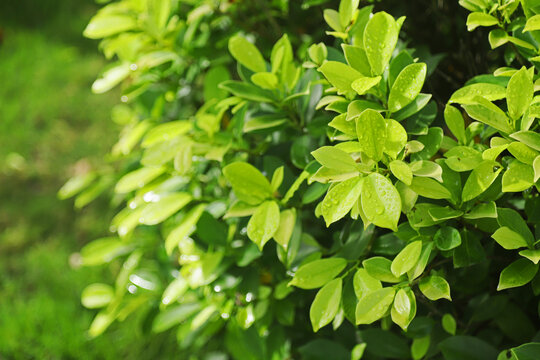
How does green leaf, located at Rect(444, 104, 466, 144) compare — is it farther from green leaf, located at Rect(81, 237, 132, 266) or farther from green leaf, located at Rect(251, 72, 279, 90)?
green leaf, located at Rect(81, 237, 132, 266)

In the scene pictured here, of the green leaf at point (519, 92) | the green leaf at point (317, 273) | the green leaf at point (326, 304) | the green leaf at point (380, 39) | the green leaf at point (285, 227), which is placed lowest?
the green leaf at point (326, 304)

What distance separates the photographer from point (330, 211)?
2.64ft

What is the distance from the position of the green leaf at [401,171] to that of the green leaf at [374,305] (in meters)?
0.20

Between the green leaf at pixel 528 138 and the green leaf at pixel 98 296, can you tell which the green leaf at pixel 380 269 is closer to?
the green leaf at pixel 528 138

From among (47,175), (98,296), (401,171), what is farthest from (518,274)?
(47,175)

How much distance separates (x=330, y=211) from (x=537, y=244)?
40 centimetres

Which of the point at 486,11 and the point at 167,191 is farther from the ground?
the point at 486,11

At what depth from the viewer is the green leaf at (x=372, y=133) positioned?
794mm

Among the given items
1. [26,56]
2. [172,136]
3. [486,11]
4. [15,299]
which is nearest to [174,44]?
[172,136]

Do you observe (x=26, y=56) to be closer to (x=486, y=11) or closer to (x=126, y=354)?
(x=126, y=354)

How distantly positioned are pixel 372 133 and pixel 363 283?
27 cm

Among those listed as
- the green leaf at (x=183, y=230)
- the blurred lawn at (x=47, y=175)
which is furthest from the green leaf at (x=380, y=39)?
the blurred lawn at (x=47, y=175)

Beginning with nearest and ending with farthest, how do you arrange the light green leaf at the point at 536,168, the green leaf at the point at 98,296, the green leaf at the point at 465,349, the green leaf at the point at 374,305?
the light green leaf at the point at 536,168 → the green leaf at the point at 374,305 → the green leaf at the point at 465,349 → the green leaf at the point at 98,296

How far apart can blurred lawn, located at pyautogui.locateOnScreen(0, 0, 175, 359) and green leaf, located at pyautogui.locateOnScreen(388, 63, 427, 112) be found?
1397 millimetres
